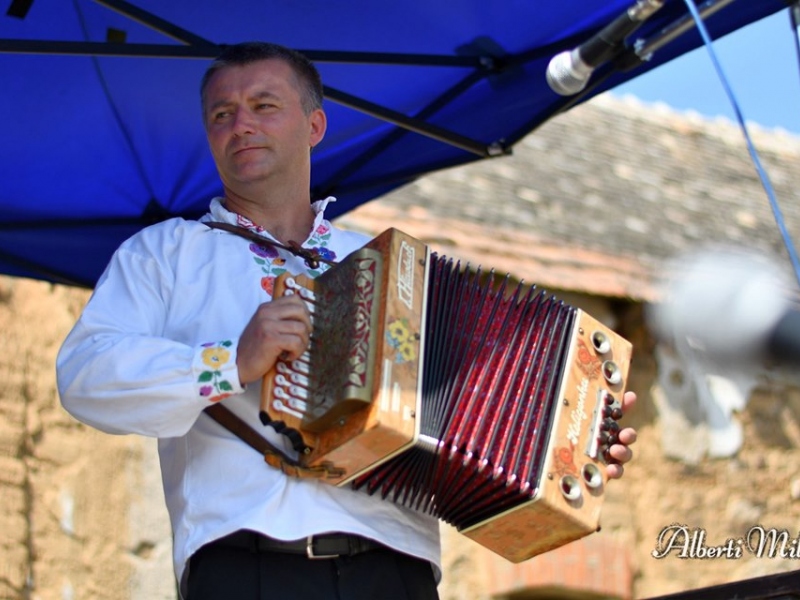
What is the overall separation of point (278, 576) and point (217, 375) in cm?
37

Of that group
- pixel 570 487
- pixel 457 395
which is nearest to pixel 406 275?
pixel 457 395

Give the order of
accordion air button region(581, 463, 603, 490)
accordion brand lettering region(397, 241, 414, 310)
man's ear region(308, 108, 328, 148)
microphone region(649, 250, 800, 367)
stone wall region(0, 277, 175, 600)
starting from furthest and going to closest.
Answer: microphone region(649, 250, 800, 367)
stone wall region(0, 277, 175, 600)
man's ear region(308, 108, 328, 148)
accordion air button region(581, 463, 603, 490)
accordion brand lettering region(397, 241, 414, 310)

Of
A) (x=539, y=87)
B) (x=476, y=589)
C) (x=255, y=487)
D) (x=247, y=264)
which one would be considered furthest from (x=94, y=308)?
(x=476, y=589)

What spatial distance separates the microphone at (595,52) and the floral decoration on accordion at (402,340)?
1.96ft

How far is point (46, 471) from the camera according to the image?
4410mm

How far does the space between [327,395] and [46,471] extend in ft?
8.19

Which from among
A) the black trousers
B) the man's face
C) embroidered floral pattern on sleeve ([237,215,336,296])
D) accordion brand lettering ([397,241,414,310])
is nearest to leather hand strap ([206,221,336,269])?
embroidered floral pattern on sleeve ([237,215,336,296])

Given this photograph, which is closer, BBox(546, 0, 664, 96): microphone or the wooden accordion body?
the wooden accordion body

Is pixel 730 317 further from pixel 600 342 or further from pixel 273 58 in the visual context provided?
pixel 273 58

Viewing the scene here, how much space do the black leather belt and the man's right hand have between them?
0.28 metres

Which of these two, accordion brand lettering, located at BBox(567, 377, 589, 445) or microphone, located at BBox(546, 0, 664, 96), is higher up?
microphone, located at BBox(546, 0, 664, 96)

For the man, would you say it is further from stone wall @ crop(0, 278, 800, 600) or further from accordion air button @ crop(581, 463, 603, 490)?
stone wall @ crop(0, 278, 800, 600)

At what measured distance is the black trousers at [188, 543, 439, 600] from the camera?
89.1 inches

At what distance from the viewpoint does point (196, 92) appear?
3148 millimetres
